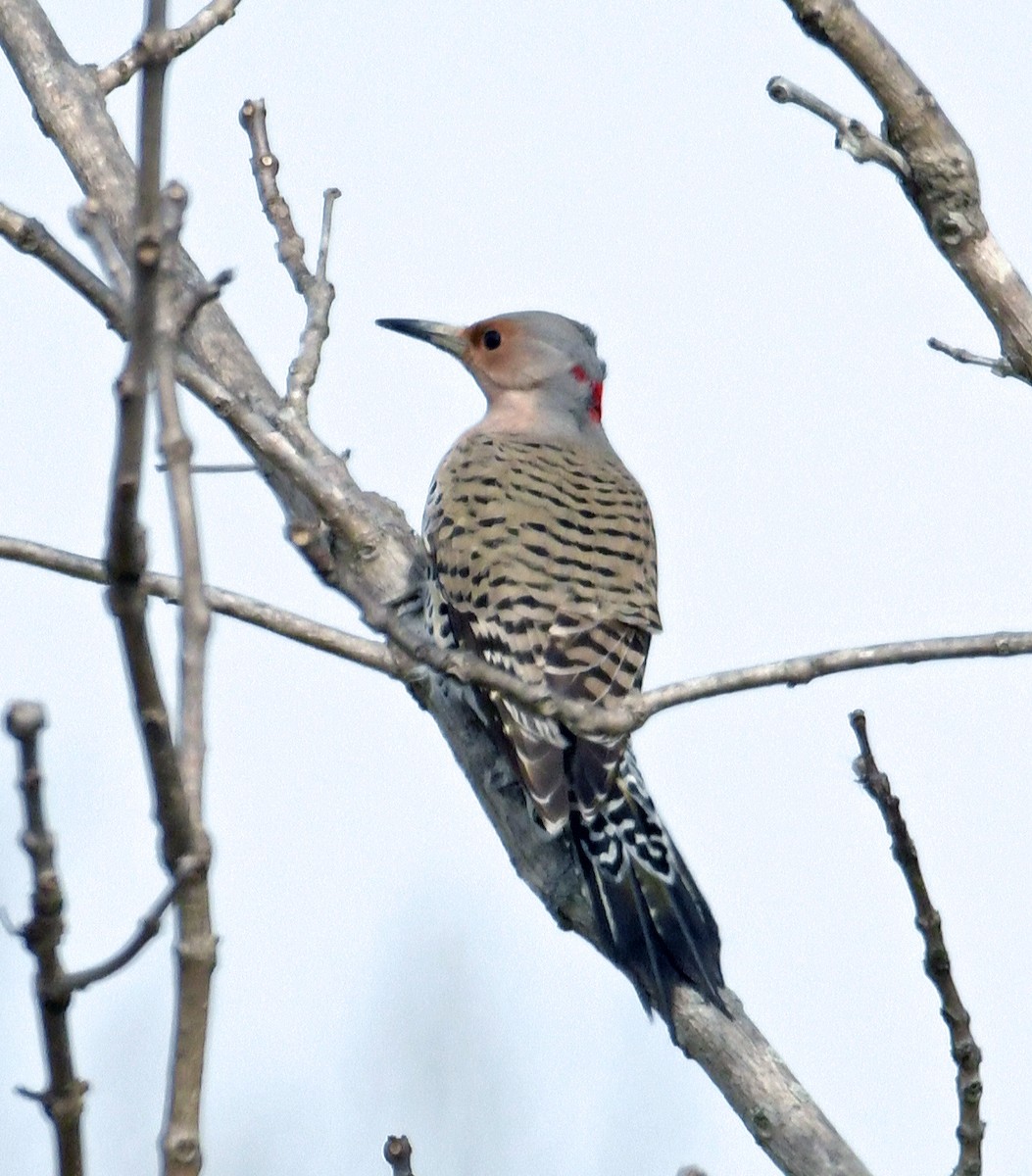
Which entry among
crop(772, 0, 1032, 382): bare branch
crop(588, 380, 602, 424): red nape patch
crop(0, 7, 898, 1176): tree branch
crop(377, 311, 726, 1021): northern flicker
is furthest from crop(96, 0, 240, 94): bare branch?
crop(588, 380, 602, 424): red nape patch

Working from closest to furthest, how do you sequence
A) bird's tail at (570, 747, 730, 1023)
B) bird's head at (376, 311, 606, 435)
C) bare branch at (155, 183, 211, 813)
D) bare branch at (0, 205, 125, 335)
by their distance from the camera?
1. bare branch at (155, 183, 211, 813)
2. bare branch at (0, 205, 125, 335)
3. bird's tail at (570, 747, 730, 1023)
4. bird's head at (376, 311, 606, 435)

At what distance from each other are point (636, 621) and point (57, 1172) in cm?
324

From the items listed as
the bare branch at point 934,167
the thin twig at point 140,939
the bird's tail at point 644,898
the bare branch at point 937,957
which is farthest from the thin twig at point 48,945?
→ the bird's tail at point 644,898

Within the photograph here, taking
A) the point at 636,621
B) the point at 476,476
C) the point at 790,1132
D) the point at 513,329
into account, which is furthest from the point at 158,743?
the point at 513,329

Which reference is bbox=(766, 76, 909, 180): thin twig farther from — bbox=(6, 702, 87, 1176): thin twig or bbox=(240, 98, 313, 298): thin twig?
bbox=(240, 98, 313, 298): thin twig

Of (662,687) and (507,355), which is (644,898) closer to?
(662,687)

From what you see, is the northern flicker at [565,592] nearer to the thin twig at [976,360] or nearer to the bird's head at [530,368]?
the bird's head at [530,368]

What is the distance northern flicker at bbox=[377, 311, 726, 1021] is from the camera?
3.93 m

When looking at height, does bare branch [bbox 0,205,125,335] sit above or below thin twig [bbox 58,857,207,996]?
above

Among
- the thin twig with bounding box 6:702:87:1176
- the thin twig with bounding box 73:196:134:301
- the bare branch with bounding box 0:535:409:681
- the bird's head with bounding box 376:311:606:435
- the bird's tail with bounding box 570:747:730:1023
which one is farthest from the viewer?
the bird's head with bounding box 376:311:606:435

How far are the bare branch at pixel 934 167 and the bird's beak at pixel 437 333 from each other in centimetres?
343

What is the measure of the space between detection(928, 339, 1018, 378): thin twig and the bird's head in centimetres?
276

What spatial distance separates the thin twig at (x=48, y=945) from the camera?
4.85 ft

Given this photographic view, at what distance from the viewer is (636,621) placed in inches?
182
